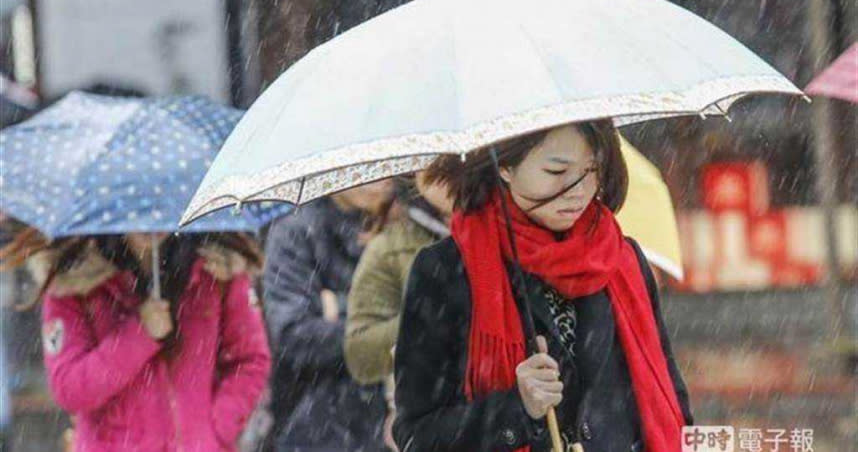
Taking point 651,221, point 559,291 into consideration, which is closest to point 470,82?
point 559,291

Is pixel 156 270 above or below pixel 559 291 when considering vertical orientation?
below

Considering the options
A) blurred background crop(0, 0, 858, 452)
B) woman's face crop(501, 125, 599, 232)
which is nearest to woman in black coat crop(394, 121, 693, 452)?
woman's face crop(501, 125, 599, 232)

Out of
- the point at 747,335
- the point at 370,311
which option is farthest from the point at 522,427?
the point at 747,335

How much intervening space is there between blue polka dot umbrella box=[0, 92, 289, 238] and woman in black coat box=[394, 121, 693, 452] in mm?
1723

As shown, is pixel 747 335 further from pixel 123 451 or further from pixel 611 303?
pixel 611 303

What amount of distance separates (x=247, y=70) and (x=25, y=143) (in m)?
3.64

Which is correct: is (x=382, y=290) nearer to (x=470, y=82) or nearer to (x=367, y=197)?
(x=367, y=197)

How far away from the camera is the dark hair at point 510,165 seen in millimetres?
4250

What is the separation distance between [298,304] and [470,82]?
272 cm

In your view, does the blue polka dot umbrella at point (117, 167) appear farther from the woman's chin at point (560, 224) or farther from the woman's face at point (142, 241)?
the woman's chin at point (560, 224)

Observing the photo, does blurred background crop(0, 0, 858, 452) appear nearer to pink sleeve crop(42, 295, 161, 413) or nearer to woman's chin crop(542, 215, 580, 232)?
pink sleeve crop(42, 295, 161, 413)

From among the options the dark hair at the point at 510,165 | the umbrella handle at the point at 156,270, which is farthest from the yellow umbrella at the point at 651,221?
the dark hair at the point at 510,165

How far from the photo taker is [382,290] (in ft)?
20.2

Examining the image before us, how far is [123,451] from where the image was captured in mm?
6051
